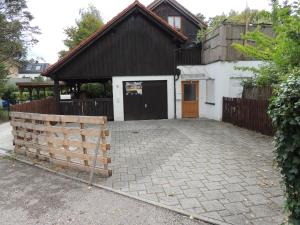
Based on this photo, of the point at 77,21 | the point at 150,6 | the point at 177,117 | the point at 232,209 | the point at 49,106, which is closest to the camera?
the point at 232,209

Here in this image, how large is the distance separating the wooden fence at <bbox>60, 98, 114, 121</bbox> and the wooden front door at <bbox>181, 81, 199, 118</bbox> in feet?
13.6

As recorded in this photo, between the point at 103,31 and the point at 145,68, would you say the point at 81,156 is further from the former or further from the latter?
the point at 103,31

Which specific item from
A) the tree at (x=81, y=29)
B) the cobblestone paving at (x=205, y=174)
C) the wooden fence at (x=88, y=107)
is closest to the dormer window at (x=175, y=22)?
the wooden fence at (x=88, y=107)

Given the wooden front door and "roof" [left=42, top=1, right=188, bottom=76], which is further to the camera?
the wooden front door

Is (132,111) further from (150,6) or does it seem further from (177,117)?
(150,6)

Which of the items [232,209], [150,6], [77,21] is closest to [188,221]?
[232,209]

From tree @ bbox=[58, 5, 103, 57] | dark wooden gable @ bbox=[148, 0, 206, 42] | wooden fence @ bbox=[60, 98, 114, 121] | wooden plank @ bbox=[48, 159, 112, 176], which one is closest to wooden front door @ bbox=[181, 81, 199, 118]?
wooden fence @ bbox=[60, 98, 114, 121]

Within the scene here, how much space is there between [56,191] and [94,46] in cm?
980

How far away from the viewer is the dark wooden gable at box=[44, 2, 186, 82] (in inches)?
508

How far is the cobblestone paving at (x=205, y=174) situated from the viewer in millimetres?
3707

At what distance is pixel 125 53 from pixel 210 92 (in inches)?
202

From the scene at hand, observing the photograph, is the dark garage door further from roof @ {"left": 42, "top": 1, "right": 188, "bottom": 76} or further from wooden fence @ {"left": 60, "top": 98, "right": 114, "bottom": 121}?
roof @ {"left": 42, "top": 1, "right": 188, "bottom": 76}

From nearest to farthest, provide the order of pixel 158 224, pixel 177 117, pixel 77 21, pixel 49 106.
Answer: pixel 158 224 < pixel 49 106 < pixel 177 117 < pixel 77 21

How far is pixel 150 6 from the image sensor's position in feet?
53.1
